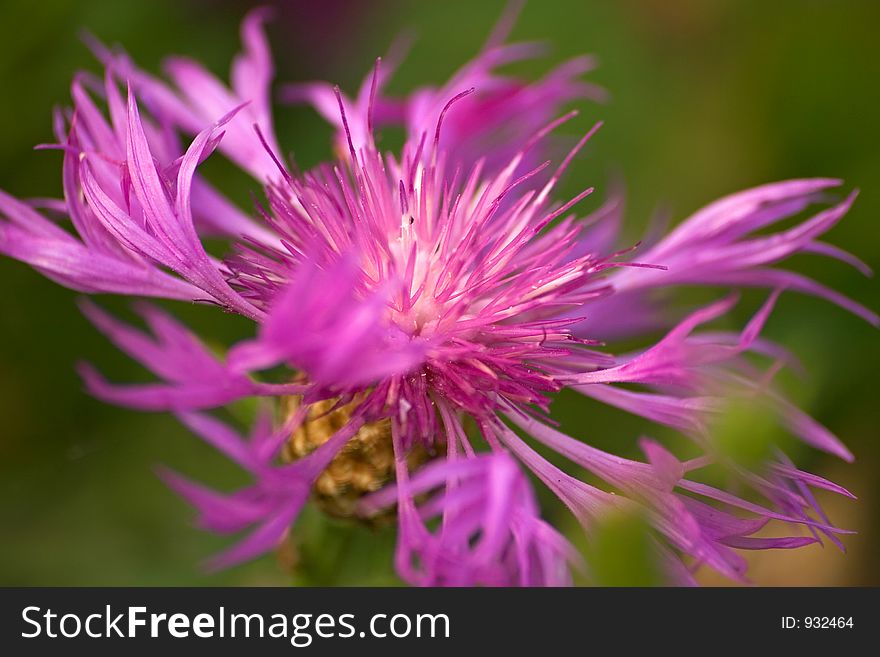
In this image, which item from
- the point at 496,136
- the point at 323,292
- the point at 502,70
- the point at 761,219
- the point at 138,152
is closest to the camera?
the point at 323,292

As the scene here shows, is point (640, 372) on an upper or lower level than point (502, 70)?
lower

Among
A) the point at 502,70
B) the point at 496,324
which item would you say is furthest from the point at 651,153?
the point at 496,324

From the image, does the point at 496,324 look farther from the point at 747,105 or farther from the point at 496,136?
the point at 747,105

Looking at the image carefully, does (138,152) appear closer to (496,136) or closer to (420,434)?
(420,434)

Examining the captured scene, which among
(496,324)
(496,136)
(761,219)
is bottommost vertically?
(496,324)

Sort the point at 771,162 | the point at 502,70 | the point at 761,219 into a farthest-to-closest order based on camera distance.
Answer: the point at 502,70 → the point at 771,162 → the point at 761,219
